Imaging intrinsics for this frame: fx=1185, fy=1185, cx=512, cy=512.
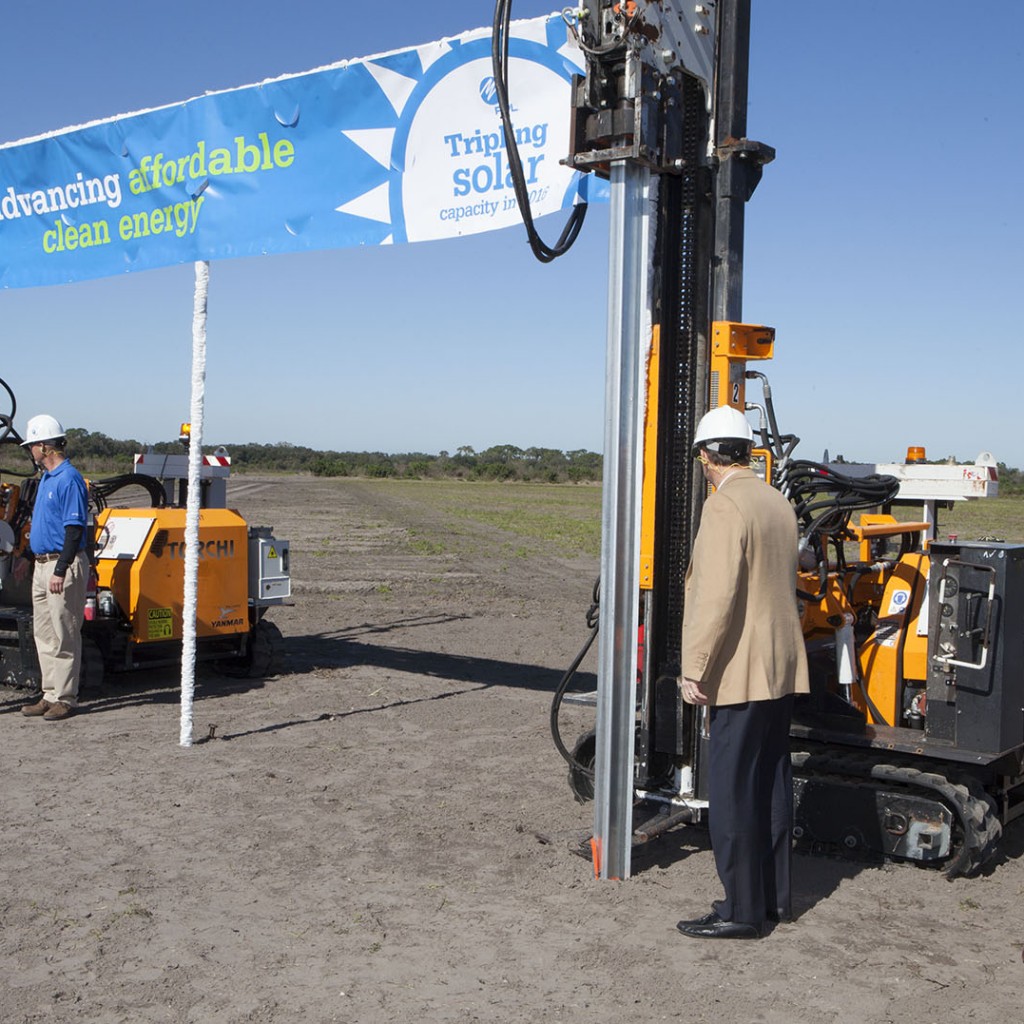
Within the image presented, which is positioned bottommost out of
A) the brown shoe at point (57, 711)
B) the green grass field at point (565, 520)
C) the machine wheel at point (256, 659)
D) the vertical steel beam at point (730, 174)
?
the brown shoe at point (57, 711)

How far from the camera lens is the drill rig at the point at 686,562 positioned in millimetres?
5602

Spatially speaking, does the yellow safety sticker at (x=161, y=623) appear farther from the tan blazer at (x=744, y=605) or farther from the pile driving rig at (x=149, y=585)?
the tan blazer at (x=744, y=605)

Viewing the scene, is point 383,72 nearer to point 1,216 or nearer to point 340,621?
point 1,216

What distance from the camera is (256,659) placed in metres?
10.8

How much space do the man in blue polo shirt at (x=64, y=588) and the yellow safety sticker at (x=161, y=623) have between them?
86 cm

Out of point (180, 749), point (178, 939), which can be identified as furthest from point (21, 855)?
point (180, 749)

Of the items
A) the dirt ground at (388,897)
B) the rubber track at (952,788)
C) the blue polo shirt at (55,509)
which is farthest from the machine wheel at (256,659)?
the rubber track at (952,788)

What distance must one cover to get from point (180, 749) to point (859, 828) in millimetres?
4609

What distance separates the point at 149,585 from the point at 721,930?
6389 millimetres

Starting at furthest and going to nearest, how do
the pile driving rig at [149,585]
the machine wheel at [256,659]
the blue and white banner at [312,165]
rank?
the machine wheel at [256,659]
the pile driving rig at [149,585]
the blue and white banner at [312,165]

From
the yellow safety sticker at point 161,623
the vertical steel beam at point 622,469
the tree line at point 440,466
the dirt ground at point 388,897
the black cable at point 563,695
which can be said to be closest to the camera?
the dirt ground at point 388,897

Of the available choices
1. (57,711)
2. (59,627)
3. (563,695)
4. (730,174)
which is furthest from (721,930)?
(59,627)

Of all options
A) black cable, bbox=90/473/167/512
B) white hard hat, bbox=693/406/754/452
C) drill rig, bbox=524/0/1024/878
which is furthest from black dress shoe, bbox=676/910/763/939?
black cable, bbox=90/473/167/512

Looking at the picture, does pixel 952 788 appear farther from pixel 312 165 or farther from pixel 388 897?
pixel 312 165
